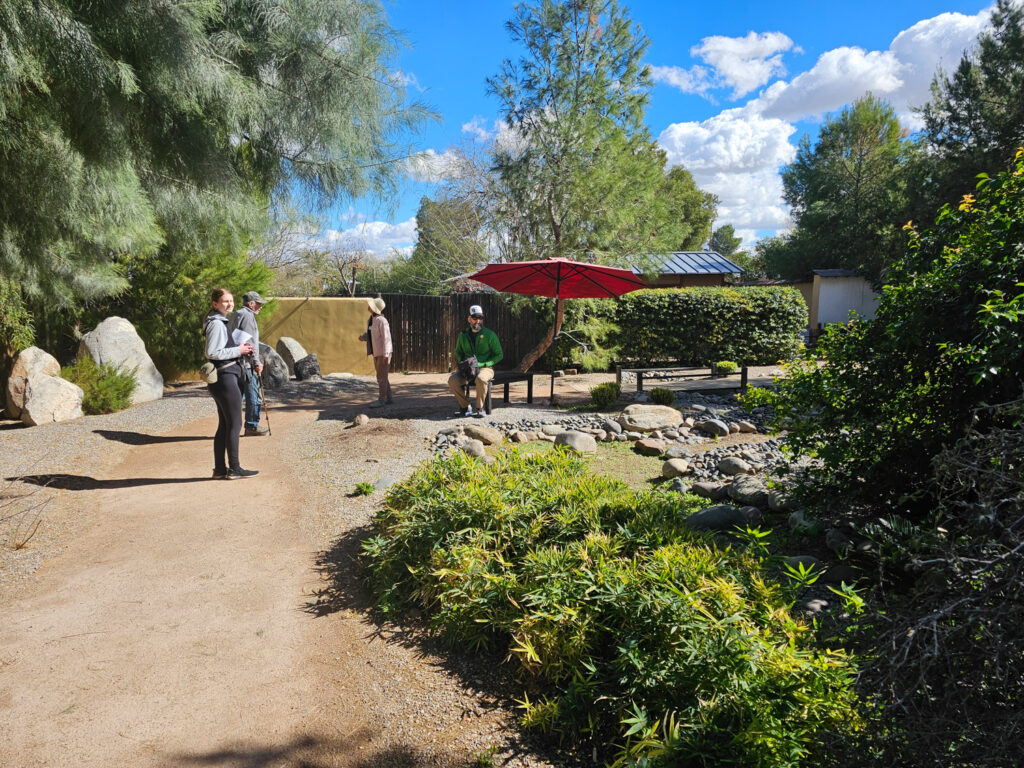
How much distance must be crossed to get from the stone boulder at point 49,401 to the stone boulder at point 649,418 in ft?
23.4

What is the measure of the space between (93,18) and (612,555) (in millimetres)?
4316

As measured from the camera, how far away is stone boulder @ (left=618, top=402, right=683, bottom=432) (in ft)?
24.5

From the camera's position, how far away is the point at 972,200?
11.4 ft

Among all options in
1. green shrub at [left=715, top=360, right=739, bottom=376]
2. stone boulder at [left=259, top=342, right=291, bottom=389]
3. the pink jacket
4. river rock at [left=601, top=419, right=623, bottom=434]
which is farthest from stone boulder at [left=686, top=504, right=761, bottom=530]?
stone boulder at [left=259, top=342, right=291, bottom=389]

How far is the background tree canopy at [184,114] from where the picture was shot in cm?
377

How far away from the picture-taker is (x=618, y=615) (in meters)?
2.56

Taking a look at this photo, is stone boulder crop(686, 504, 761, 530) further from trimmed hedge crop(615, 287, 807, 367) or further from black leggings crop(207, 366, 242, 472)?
trimmed hedge crop(615, 287, 807, 367)

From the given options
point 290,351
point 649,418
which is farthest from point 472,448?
point 290,351

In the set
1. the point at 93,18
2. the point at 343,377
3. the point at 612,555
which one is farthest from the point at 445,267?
the point at 612,555

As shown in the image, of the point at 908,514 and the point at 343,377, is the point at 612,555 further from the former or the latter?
the point at 343,377

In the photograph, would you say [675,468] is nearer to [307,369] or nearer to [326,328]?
[307,369]

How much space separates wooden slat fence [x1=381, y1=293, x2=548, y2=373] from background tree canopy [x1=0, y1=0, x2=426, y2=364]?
874cm

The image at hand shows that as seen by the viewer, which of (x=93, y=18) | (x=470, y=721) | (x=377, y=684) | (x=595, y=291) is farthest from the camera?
(x=595, y=291)

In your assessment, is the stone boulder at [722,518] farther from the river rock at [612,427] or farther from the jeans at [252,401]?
the jeans at [252,401]
